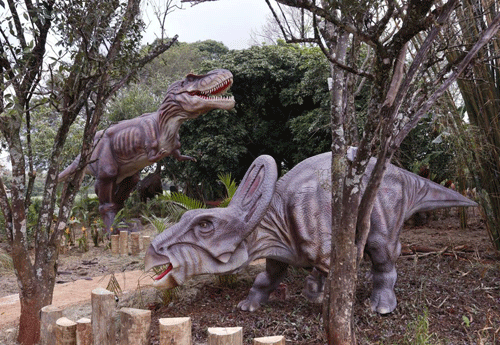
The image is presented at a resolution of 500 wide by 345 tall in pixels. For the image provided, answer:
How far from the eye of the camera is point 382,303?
322 centimetres

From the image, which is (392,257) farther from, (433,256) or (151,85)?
(151,85)

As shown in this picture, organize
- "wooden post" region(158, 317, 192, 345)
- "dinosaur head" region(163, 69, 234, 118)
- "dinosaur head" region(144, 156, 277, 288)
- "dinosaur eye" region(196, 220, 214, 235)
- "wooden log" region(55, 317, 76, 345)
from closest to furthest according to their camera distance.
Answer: "wooden post" region(158, 317, 192, 345), "wooden log" region(55, 317, 76, 345), "dinosaur head" region(144, 156, 277, 288), "dinosaur eye" region(196, 220, 214, 235), "dinosaur head" region(163, 69, 234, 118)

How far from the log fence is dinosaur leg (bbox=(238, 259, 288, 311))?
1.19 metres

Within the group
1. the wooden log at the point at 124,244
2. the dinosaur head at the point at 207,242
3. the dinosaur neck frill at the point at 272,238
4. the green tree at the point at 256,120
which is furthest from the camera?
the green tree at the point at 256,120

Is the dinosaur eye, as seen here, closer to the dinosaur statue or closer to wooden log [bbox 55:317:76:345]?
wooden log [bbox 55:317:76:345]

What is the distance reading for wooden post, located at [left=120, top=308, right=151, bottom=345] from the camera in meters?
2.20

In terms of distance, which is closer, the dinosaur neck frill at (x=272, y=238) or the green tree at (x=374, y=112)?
the green tree at (x=374, y=112)

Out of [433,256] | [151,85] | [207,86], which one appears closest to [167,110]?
[207,86]

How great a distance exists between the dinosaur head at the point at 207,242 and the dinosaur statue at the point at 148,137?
3.13 meters

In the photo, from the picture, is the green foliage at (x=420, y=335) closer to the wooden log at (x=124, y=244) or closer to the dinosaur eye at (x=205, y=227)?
the dinosaur eye at (x=205, y=227)

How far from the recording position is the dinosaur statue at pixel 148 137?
5.99m

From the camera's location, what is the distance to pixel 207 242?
9.75 feet

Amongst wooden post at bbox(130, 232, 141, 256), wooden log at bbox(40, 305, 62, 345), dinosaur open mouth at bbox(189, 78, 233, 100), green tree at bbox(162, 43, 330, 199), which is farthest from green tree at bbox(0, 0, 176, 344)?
green tree at bbox(162, 43, 330, 199)

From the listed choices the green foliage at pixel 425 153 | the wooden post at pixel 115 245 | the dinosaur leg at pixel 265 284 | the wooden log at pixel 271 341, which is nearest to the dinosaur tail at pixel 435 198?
the dinosaur leg at pixel 265 284
